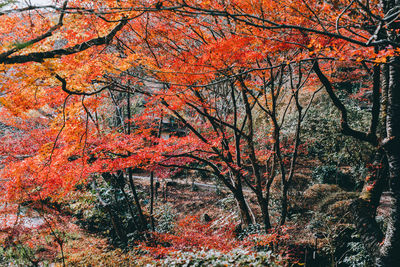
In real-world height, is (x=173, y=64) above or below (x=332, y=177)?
above

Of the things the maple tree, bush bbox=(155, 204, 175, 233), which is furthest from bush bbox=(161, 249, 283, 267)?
bush bbox=(155, 204, 175, 233)

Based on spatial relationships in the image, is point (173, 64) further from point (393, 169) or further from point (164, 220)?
point (164, 220)

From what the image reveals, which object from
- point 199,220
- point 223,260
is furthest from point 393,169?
point 199,220

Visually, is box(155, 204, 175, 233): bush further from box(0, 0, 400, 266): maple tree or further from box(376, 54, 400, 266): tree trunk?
box(376, 54, 400, 266): tree trunk

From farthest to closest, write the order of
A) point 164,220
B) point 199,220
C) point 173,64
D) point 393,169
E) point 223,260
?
point 199,220 → point 164,220 → point 173,64 → point 223,260 → point 393,169

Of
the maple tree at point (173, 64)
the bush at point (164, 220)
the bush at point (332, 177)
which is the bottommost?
the bush at point (164, 220)

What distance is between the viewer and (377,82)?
4.53 metres

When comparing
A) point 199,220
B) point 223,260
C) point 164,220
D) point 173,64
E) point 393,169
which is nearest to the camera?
point 393,169

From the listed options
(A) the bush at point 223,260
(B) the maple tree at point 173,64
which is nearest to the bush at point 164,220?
(B) the maple tree at point 173,64

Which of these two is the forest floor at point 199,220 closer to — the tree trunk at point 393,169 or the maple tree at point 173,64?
the maple tree at point 173,64

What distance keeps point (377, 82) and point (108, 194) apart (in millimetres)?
11076

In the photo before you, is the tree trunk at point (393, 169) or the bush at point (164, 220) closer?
the tree trunk at point (393, 169)

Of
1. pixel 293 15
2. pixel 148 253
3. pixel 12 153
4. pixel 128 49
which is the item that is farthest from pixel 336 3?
pixel 12 153

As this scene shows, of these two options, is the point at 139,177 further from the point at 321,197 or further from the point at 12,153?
the point at 321,197
